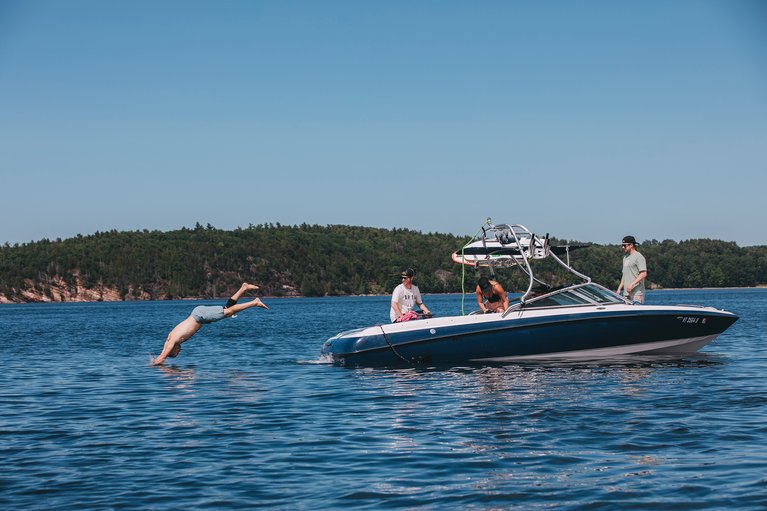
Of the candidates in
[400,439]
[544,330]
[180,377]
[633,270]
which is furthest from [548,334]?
[400,439]

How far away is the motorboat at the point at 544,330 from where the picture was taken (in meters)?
20.4

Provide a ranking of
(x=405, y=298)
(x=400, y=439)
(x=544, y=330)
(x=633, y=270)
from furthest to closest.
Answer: (x=405, y=298) → (x=633, y=270) → (x=544, y=330) → (x=400, y=439)

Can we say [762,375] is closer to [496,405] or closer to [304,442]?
[496,405]

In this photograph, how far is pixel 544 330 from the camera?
20.4 m

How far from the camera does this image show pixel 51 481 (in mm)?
10109

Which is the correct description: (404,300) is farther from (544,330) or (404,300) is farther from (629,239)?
(629,239)

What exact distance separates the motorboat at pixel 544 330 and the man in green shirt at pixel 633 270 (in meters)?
0.43

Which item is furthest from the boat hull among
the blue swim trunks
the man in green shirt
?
the blue swim trunks

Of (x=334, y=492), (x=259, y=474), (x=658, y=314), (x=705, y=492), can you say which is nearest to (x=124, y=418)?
(x=259, y=474)

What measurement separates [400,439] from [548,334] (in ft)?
29.8

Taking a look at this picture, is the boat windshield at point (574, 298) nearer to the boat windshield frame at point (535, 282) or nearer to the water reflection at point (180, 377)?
the boat windshield frame at point (535, 282)

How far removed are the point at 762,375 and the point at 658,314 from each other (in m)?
2.85

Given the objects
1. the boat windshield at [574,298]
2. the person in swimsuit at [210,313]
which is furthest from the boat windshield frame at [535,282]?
the person in swimsuit at [210,313]

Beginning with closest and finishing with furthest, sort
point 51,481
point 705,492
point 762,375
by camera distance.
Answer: point 705,492 < point 51,481 < point 762,375
